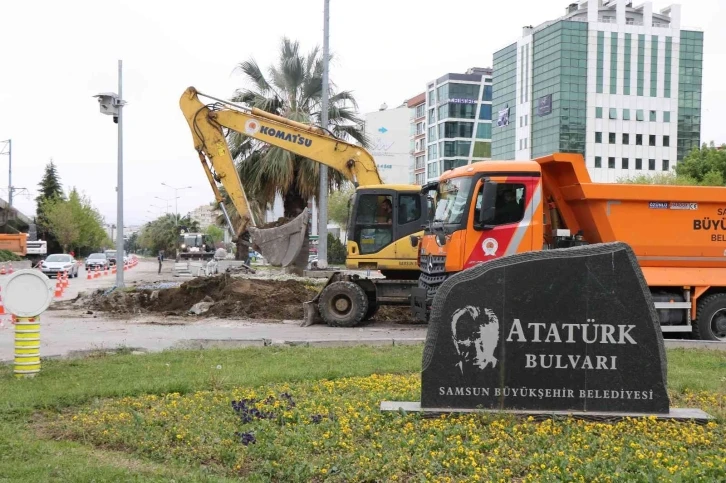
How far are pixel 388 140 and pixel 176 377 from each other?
122 metres

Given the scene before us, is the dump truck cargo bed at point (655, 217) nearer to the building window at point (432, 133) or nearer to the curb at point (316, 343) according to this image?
the curb at point (316, 343)

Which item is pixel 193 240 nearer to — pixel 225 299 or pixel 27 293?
pixel 225 299

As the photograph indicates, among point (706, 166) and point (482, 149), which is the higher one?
point (482, 149)

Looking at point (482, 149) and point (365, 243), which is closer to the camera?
point (365, 243)

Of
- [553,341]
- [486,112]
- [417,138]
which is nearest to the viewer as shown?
[553,341]

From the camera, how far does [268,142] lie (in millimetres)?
20234

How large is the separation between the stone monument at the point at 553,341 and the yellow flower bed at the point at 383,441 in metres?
0.26

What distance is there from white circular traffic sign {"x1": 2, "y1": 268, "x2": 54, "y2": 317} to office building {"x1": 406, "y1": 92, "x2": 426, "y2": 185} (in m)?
111

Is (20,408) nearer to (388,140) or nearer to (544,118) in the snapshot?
(544,118)

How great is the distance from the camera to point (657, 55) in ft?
299

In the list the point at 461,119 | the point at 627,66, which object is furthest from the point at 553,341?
the point at 461,119

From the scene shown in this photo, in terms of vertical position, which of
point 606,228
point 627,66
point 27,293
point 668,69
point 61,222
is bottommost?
point 27,293

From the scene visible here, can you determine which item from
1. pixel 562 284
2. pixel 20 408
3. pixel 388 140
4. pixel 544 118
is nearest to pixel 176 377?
pixel 20 408

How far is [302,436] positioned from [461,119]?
105987mm
